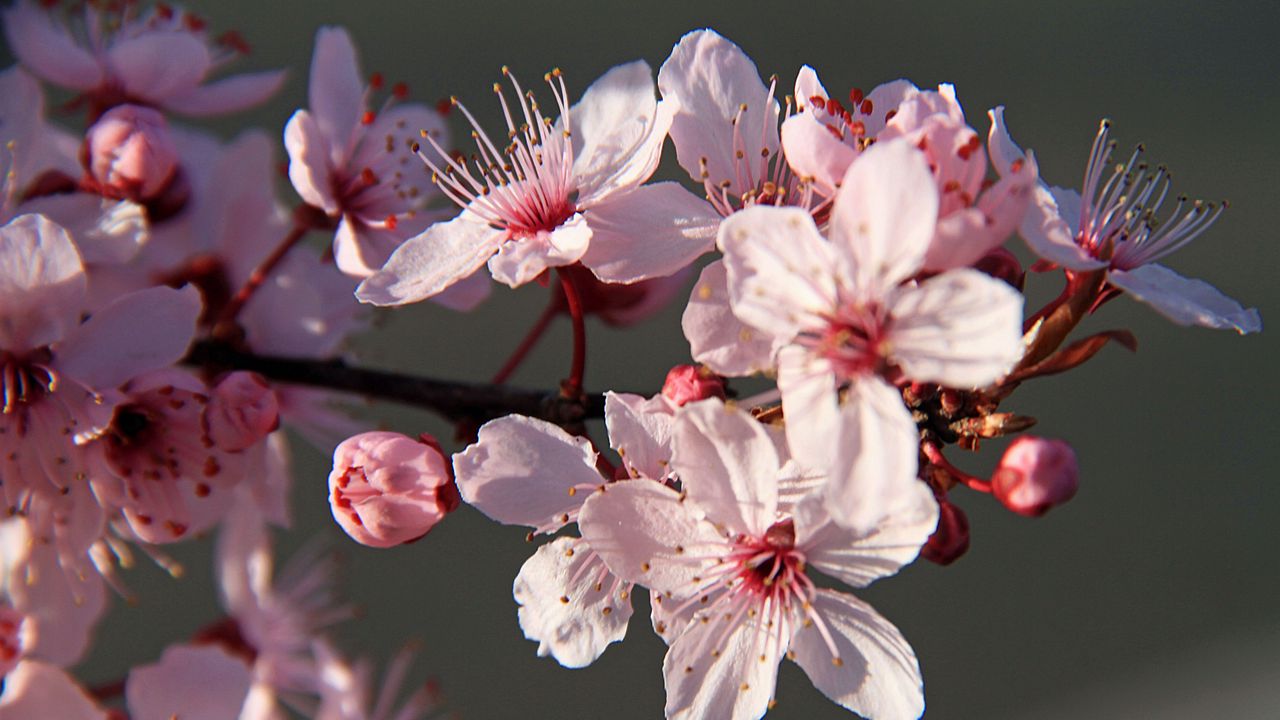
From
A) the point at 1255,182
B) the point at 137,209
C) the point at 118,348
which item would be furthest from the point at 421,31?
the point at 1255,182

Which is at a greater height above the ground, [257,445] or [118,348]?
[118,348]

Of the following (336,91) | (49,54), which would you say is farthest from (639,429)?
(49,54)

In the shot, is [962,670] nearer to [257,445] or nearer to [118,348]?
[257,445]

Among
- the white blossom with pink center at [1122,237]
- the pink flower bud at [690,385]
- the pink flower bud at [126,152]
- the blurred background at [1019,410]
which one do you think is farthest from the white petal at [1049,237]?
the blurred background at [1019,410]

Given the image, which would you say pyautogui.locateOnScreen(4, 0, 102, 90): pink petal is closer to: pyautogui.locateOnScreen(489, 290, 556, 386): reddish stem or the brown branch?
the brown branch

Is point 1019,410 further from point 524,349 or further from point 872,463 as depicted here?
point 872,463

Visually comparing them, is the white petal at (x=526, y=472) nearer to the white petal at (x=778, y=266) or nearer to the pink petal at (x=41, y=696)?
the white petal at (x=778, y=266)
